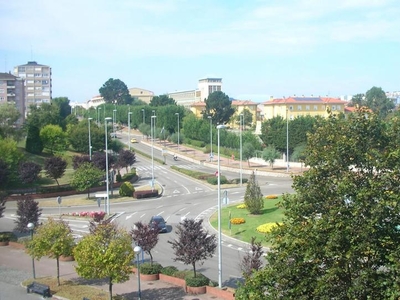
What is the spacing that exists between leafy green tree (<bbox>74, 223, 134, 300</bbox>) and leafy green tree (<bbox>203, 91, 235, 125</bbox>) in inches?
3190

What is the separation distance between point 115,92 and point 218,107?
7317 cm

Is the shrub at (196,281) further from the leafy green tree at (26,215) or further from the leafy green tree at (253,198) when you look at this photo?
the leafy green tree at (253,198)

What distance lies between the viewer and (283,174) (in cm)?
5934

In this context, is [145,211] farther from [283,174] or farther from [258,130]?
[258,130]

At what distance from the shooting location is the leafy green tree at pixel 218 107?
99688 millimetres

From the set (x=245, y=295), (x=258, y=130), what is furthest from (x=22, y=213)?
(x=258, y=130)

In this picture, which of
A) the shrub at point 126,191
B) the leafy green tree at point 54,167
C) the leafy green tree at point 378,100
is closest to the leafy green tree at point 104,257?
the shrub at point 126,191

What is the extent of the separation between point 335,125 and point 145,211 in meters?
29.3

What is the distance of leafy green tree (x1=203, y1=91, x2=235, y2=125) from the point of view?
327ft

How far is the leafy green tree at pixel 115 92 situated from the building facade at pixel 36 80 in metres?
35.8

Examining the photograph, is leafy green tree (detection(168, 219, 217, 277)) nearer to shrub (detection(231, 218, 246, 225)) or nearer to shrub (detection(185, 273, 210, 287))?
shrub (detection(185, 273, 210, 287))

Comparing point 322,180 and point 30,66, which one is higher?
point 30,66

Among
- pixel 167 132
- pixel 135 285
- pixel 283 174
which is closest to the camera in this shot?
pixel 135 285

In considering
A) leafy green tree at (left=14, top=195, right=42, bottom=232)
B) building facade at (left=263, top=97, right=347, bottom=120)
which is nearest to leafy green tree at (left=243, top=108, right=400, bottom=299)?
leafy green tree at (left=14, top=195, right=42, bottom=232)
